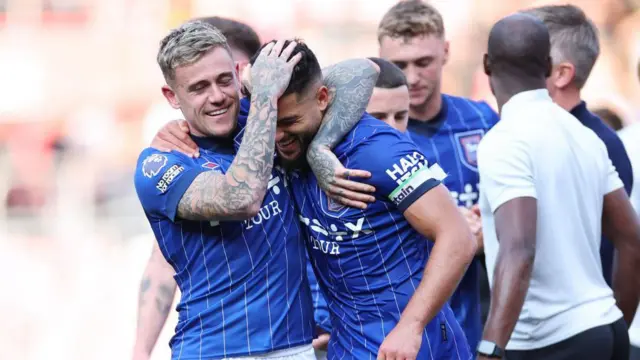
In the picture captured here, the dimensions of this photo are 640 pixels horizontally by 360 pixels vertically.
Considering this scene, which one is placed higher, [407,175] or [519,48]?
[519,48]

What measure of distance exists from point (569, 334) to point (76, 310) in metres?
7.81

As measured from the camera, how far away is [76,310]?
11023mm

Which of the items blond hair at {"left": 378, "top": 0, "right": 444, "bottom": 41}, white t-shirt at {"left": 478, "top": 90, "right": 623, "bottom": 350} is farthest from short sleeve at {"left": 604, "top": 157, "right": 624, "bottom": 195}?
blond hair at {"left": 378, "top": 0, "right": 444, "bottom": 41}

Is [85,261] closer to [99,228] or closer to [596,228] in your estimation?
[99,228]

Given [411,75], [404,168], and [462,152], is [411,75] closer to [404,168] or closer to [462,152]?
[462,152]

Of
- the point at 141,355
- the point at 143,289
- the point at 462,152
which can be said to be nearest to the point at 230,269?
the point at 141,355

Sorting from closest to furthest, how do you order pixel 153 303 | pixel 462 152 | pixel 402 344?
1. pixel 402 344
2. pixel 153 303
3. pixel 462 152

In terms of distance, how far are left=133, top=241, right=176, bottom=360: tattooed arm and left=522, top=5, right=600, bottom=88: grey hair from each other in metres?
1.98

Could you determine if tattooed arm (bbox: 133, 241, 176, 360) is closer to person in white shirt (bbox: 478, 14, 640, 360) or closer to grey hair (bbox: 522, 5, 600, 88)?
person in white shirt (bbox: 478, 14, 640, 360)

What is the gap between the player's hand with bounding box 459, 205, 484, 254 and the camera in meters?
4.70

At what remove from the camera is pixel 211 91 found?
3605 millimetres

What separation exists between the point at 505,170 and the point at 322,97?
75 cm

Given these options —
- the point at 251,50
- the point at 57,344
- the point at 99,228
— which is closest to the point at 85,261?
the point at 99,228

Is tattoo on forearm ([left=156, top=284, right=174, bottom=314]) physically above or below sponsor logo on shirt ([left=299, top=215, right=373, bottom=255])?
below
